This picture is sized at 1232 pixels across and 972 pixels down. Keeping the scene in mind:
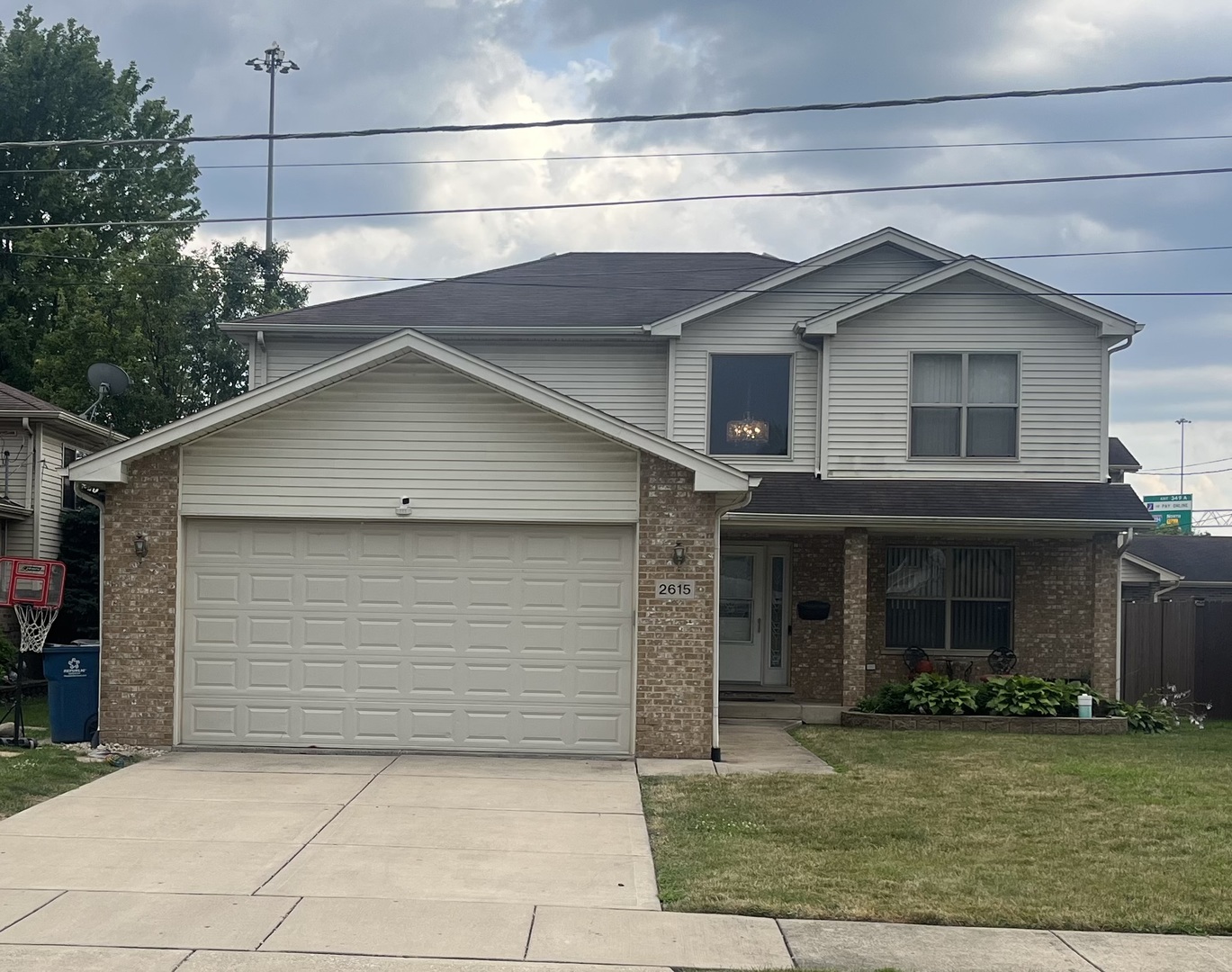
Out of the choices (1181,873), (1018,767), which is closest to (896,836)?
(1181,873)

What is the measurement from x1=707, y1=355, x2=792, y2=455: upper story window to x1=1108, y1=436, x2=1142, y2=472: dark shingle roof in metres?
5.17

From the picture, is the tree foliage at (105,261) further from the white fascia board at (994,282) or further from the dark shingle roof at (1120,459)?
the dark shingle roof at (1120,459)

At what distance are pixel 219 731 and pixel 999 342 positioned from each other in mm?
11709

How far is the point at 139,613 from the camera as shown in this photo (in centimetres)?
1324

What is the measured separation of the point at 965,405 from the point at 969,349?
80cm

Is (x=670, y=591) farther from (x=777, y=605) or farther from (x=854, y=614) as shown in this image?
(x=777, y=605)

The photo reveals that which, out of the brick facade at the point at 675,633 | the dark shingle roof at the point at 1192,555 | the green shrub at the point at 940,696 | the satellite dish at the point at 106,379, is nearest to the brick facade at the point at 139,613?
the brick facade at the point at 675,633

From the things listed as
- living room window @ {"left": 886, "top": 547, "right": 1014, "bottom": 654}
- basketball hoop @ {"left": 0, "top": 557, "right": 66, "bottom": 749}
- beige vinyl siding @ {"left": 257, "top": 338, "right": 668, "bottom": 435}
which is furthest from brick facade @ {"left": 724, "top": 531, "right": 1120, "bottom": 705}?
basketball hoop @ {"left": 0, "top": 557, "right": 66, "bottom": 749}

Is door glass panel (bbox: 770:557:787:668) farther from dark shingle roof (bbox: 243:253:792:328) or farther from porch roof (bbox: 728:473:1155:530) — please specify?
dark shingle roof (bbox: 243:253:792:328)

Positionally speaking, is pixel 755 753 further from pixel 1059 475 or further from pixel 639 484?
pixel 1059 475

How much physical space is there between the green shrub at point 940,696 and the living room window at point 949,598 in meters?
1.62

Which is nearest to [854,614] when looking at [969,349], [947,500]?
[947,500]

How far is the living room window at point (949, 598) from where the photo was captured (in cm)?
1883

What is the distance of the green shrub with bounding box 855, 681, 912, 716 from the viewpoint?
677 inches
